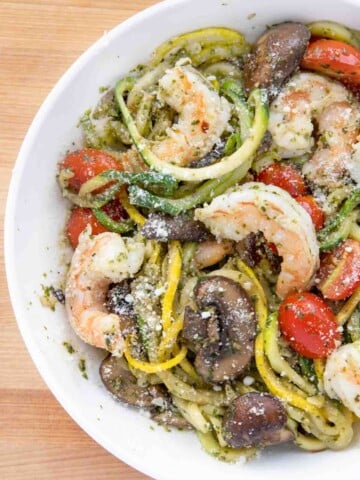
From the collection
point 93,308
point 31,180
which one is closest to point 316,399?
point 93,308

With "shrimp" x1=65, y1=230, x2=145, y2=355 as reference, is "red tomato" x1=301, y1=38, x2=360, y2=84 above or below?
above

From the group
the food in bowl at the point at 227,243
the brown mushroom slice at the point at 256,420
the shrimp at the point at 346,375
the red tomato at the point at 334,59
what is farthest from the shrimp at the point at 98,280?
the red tomato at the point at 334,59

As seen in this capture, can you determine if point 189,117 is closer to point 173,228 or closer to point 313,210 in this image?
point 173,228

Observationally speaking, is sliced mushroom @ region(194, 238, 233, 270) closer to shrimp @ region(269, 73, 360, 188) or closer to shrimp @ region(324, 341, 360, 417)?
shrimp @ region(269, 73, 360, 188)

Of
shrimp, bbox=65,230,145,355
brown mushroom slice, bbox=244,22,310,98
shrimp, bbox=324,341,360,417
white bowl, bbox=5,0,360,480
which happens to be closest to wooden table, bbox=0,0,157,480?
white bowl, bbox=5,0,360,480

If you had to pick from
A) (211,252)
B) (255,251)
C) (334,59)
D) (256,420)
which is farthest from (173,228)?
(334,59)

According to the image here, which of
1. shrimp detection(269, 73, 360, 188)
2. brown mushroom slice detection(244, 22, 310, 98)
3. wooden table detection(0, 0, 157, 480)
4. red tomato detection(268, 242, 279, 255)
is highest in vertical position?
brown mushroom slice detection(244, 22, 310, 98)
